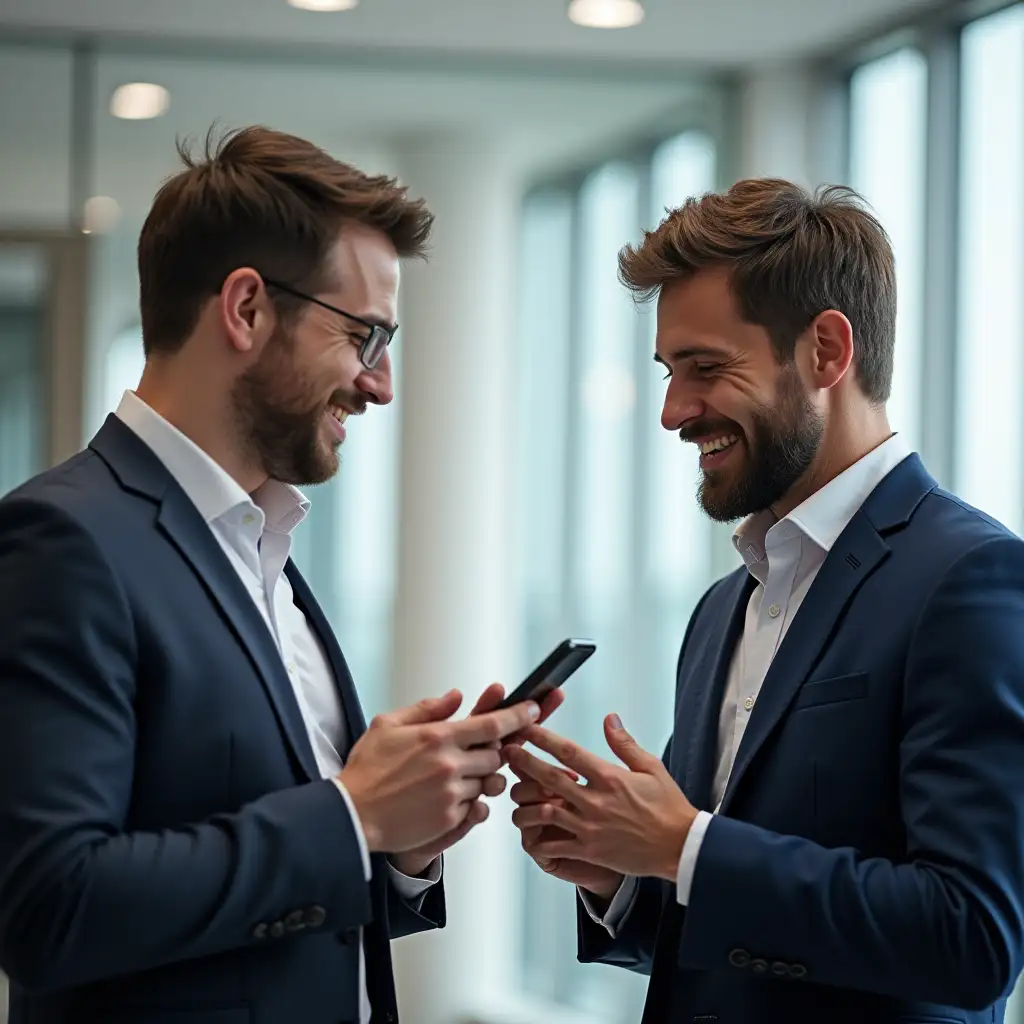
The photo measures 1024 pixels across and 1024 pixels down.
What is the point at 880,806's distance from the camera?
1.92 metres

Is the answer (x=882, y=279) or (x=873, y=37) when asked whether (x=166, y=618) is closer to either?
(x=882, y=279)

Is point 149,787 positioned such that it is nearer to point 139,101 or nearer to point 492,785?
point 492,785

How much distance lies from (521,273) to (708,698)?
316 cm

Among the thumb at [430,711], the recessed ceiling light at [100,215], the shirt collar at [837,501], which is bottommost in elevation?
the thumb at [430,711]

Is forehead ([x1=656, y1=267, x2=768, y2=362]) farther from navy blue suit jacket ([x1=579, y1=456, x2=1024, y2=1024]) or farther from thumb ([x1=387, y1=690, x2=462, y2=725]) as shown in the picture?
thumb ([x1=387, y1=690, x2=462, y2=725])

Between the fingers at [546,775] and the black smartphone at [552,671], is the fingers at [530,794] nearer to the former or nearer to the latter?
the fingers at [546,775]

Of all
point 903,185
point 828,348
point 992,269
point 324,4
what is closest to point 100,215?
point 324,4

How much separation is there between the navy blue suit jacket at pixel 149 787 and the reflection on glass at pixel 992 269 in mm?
2710

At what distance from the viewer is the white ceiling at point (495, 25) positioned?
439 centimetres

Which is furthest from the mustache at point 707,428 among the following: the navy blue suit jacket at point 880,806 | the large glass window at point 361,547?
the large glass window at point 361,547

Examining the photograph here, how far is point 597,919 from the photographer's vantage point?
230cm

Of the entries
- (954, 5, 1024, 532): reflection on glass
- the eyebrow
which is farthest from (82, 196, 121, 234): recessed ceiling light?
the eyebrow

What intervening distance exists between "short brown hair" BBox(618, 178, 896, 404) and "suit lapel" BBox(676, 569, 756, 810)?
37 centimetres

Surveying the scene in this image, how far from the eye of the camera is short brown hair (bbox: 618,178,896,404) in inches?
87.7
